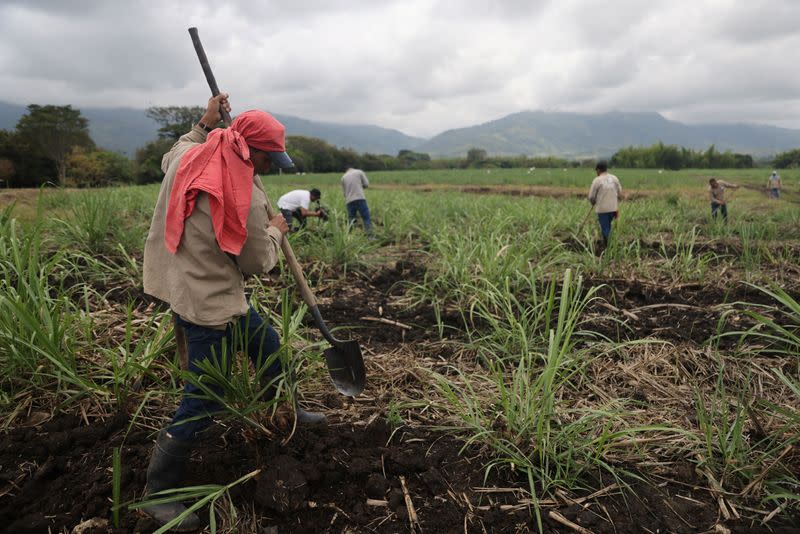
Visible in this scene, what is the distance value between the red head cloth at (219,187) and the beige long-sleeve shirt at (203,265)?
0.14 feet

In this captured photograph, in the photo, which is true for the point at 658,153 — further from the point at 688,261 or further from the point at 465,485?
the point at 465,485

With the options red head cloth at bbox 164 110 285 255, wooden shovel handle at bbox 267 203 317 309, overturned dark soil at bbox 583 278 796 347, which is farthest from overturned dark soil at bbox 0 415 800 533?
overturned dark soil at bbox 583 278 796 347

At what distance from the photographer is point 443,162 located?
185ft

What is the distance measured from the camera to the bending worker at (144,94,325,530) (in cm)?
148

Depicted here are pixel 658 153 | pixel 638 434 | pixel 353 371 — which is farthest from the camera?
pixel 658 153

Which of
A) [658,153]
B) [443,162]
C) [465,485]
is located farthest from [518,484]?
[443,162]

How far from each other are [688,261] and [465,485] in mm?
3406

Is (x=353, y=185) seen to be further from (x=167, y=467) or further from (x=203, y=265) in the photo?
(x=167, y=467)

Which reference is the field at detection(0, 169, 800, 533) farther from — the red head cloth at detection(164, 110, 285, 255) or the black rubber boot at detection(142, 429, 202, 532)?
the red head cloth at detection(164, 110, 285, 255)

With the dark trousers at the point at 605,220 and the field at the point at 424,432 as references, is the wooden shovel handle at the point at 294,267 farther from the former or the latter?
the dark trousers at the point at 605,220

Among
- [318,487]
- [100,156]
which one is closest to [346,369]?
[318,487]

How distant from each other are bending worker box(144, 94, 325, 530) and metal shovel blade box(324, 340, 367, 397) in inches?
18.9

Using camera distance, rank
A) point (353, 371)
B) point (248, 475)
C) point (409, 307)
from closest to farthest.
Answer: point (248, 475) → point (353, 371) → point (409, 307)

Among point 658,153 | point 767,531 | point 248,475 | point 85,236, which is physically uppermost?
point 658,153
